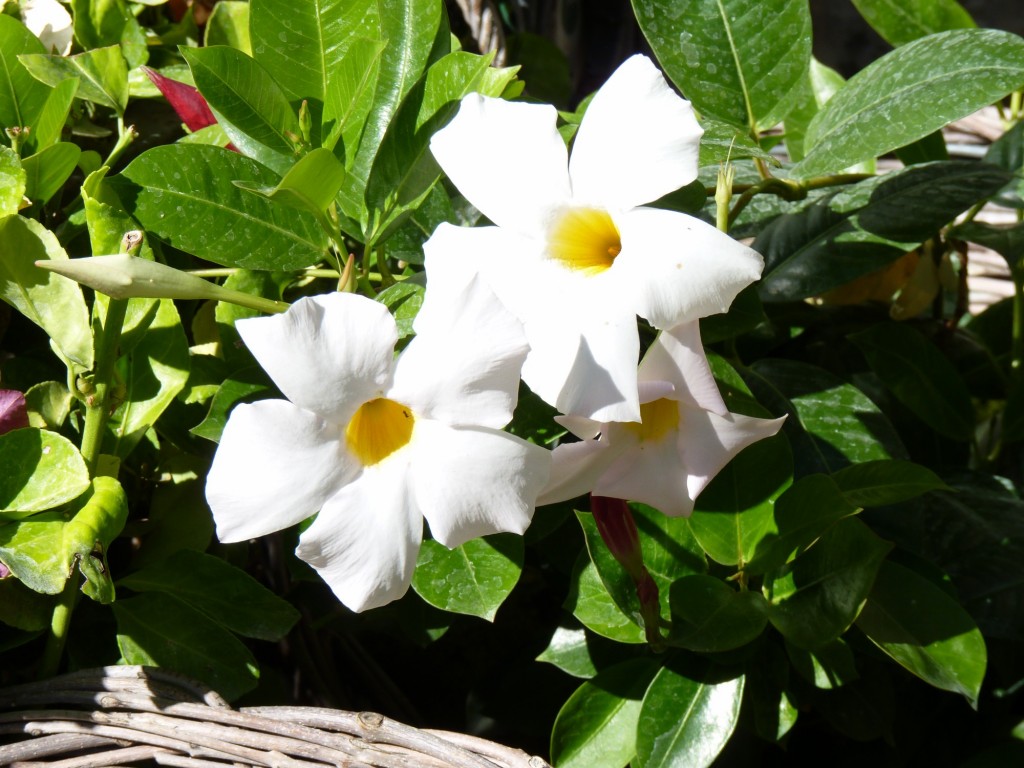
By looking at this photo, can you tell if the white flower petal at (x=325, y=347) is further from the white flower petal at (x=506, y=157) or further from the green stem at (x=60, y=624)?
the green stem at (x=60, y=624)

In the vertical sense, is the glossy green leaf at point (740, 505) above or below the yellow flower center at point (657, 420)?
below

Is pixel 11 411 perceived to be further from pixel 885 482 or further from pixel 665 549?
pixel 885 482

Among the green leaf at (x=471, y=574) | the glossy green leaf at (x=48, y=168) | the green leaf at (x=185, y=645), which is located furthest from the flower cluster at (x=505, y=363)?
the glossy green leaf at (x=48, y=168)

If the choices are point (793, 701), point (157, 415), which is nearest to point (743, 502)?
point (793, 701)

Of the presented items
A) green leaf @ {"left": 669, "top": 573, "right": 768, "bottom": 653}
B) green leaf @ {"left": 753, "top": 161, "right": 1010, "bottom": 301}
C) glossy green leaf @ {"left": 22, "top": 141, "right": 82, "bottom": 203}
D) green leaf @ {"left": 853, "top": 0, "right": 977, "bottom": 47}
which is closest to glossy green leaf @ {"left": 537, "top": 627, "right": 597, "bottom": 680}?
green leaf @ {"left": 669, "top": 573, "right": 768, "bottom": 653}

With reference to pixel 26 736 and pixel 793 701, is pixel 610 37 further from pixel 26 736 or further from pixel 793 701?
pixel 26 736

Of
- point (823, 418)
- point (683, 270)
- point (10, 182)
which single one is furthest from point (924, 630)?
point (10, 182)
